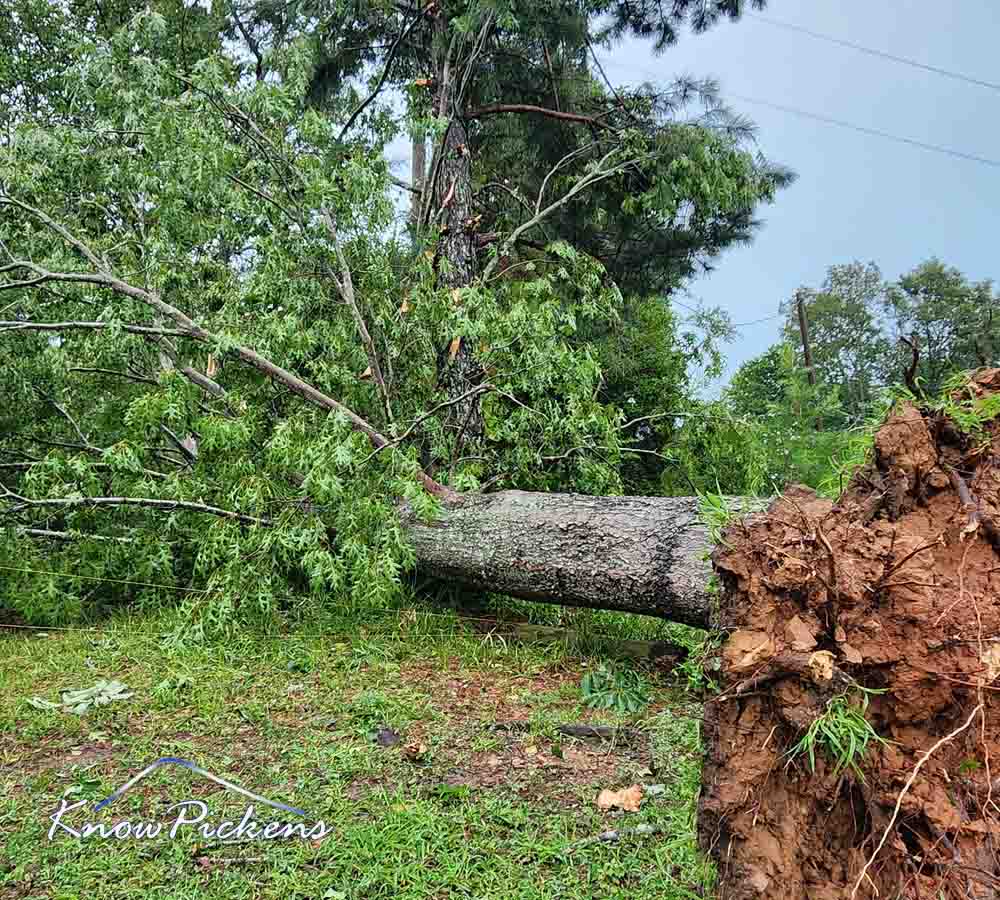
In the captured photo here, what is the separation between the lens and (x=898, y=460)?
5.40ft

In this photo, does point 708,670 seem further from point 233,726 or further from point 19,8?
point 19,8

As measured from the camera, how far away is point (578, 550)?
359 centimetres

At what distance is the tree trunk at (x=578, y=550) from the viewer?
10.8ft

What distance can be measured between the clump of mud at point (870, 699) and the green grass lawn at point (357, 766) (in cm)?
26

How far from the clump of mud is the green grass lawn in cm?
26

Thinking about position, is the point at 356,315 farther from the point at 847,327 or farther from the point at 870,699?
the point at 847,327

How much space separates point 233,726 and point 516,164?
23.6ft

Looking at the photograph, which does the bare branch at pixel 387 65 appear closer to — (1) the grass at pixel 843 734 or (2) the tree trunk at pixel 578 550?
(2) the tree trunk at pixel 578 550

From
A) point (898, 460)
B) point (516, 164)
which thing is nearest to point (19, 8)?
point (516, 164)

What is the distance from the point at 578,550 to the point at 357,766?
4.77 ft

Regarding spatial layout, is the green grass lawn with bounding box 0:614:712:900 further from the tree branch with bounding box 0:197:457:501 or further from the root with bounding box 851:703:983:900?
the tree branch with bounding box 0:197:457:501

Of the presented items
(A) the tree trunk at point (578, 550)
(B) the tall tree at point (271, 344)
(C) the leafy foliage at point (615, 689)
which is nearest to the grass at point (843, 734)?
(A) the tree trunk at point (578, 550)

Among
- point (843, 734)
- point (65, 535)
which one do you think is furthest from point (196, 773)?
point (65, 535)

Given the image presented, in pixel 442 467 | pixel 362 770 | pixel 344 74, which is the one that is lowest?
pixel 362 770
